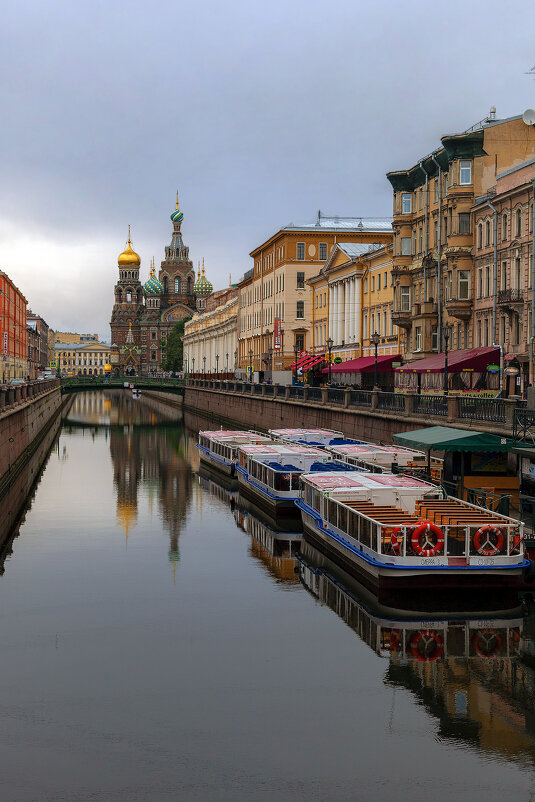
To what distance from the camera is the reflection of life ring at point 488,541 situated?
24.3 m

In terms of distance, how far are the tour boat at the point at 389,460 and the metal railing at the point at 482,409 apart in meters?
2.05

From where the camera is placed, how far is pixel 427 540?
80.0 ft

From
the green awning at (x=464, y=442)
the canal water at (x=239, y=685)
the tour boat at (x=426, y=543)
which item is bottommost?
the canal water at (x=239, y=685)

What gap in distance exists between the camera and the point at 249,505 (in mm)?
43875

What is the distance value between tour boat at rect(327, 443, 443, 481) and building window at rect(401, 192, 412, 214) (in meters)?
26.5

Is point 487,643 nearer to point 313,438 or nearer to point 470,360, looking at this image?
point 470,360

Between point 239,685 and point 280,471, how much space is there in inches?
779

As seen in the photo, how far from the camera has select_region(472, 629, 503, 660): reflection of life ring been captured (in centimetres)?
2170

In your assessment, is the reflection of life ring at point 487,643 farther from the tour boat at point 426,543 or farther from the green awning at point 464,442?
the green awning at point 464,442

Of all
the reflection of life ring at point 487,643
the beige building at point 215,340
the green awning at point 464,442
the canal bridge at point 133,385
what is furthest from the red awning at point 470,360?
the beige building at point 215,340

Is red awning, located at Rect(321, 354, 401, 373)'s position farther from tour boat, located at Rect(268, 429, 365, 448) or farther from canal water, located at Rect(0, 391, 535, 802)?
canal water, located at Rect(0, 391, 535, 802)

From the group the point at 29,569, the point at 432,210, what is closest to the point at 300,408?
the point at 432,210

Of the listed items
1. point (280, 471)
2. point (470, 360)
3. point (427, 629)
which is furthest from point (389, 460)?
point (427, 629)

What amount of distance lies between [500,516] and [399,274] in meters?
39.5
